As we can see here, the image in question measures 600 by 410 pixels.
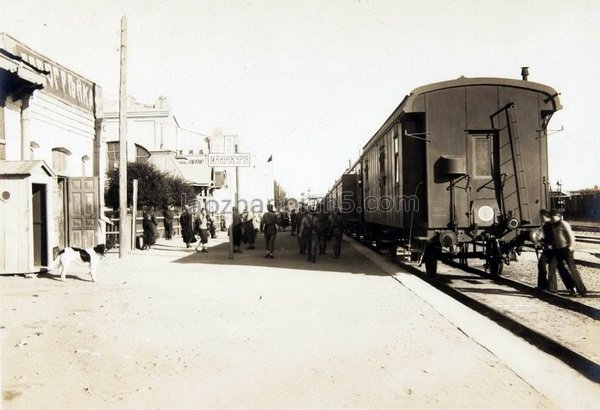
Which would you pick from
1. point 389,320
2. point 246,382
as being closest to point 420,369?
point 246,382

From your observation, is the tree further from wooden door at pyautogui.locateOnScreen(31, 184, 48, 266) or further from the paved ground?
the paved ground

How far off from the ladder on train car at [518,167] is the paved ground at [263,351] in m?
2.72

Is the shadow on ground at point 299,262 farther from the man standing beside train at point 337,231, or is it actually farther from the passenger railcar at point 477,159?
the passenger railcar at point 477,159

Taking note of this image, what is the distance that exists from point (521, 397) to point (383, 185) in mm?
9575

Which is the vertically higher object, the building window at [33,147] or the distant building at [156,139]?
the distant building at [156,139]

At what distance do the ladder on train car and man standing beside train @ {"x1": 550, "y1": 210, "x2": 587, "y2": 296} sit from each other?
38.8 inches

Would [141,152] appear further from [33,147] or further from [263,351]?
[263,351]

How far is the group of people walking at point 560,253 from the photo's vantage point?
8.74 meters

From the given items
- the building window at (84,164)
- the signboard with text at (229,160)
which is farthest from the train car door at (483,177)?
the building window at (84,164)

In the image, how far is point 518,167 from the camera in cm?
1000

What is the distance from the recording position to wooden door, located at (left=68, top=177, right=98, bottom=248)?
49.0 ft

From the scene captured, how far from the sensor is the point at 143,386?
164 inches

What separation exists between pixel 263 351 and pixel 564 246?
6.25 metres

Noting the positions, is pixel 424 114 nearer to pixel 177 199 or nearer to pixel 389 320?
pixel 389 320
